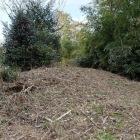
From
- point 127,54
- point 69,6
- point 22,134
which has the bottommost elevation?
point 22,134

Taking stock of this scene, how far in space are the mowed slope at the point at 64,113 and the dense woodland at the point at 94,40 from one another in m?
2.85

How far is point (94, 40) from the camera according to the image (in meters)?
9.31

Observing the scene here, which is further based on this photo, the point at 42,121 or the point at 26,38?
the point at 26,38

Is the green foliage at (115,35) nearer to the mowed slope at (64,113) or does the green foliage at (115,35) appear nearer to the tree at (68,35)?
the tree at (68,35)

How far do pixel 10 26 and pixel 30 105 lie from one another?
196 inches

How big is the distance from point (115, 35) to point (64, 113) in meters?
5.43

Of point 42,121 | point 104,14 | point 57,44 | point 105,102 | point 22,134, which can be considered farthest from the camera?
point 57,44

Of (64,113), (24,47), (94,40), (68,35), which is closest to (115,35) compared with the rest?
(94,40)

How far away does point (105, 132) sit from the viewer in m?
3.08

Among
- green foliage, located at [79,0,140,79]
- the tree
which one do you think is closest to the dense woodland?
green foliage, located at [79,0,140,79]

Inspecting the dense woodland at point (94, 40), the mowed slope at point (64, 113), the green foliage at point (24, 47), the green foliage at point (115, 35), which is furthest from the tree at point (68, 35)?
the mowed slope at point (64, 113)

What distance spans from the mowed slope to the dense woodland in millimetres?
2849

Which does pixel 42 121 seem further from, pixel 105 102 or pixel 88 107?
pixel 105 102

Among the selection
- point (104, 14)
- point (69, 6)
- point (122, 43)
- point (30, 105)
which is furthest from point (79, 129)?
point (69, 6)
